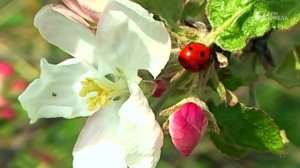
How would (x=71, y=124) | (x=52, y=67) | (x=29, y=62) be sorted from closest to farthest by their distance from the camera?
1. (x=52, y=67)
2. (x=29, y=62)
3. (x=71, y=124)

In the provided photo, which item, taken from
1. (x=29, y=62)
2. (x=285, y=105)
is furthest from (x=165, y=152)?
(x=285, y=105)

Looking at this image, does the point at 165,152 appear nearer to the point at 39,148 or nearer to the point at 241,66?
the point at 39,148

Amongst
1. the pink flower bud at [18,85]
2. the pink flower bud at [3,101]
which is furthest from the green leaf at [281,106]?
the pink flower bud at [3,101]

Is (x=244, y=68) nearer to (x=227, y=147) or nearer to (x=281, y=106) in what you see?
(x=227, y=147)

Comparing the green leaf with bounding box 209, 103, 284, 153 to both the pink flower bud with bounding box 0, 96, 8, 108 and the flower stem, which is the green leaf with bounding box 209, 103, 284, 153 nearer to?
the flower stem

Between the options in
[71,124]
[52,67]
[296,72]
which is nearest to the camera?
[52,67]

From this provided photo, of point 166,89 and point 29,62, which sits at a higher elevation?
point 166,89

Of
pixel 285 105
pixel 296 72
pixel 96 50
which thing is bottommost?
pixel 285 105
